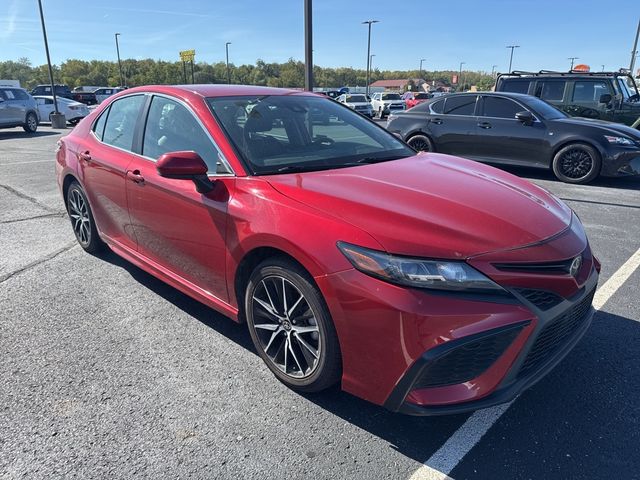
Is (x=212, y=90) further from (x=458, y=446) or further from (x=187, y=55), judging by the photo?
(x=187, y=55)

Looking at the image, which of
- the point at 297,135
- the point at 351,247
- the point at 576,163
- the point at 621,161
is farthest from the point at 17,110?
the point at 351,247

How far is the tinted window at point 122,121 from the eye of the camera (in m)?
3.67

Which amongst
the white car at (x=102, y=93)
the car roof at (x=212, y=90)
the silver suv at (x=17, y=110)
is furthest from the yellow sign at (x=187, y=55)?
the car roof at (x=212, y=90)

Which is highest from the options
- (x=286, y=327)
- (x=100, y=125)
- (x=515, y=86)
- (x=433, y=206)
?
(x=515, y=86)

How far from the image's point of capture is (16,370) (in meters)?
2.80

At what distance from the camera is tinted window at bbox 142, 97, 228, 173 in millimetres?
2896

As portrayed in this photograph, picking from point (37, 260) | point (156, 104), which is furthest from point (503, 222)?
point (37, 260)

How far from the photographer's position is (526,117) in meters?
8.34

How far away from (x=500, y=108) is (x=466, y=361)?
26.2ft

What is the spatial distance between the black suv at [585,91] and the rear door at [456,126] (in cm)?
249

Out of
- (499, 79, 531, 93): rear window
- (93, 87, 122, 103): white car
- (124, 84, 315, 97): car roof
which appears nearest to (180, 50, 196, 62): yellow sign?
(93, 87, 122, 103): white car

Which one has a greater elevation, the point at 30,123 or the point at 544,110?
the point at 544,110

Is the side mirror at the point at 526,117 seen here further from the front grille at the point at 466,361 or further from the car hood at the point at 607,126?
the front grille at the point at 466,361

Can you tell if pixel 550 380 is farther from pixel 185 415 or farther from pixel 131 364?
pixel 131 364
